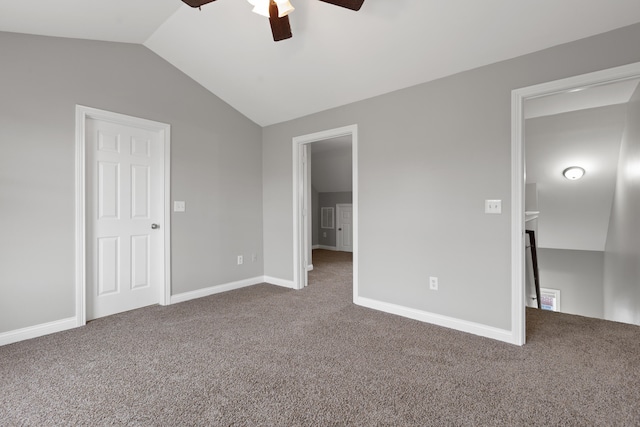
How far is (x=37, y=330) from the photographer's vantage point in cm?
263

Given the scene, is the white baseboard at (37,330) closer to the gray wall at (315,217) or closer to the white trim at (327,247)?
the white trim at (327,247)

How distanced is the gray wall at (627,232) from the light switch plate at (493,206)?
7.14 ft

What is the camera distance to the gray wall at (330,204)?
25.3 ft

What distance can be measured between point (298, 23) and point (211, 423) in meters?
2.92

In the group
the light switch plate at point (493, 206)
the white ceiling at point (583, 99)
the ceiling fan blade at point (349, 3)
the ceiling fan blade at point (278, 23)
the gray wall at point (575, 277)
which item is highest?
the ceiling fan blade at point (278, 23)

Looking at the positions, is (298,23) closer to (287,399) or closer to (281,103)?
(281,103)

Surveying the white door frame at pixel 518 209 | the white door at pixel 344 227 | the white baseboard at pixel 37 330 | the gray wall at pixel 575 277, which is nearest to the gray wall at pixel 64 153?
the white baseboard at pixel 37 330

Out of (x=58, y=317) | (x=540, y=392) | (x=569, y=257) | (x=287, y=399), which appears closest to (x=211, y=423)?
(x=287, y=399)

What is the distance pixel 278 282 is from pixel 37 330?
2504 mm

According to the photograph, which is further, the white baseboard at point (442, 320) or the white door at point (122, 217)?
the white door at point (122, 217)

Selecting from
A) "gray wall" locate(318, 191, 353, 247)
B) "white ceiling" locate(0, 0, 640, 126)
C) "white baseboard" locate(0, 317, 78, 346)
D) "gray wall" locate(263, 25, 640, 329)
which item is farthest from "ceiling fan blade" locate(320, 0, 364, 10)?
"gray wall" locate(318, 191, 353, 247)

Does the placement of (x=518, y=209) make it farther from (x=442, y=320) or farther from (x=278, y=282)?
(x=278, y=282)

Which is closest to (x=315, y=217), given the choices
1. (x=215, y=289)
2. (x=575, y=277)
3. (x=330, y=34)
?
(x=215, y=289)

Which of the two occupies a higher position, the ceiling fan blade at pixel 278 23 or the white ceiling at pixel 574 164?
the ceiling fan blade at pixel 278 23
